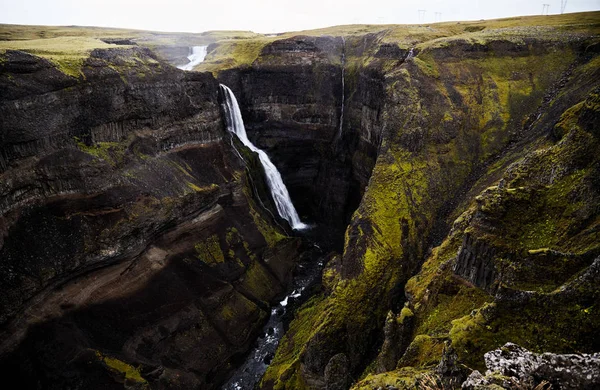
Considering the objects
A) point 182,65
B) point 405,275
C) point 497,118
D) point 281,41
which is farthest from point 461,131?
point 182,65

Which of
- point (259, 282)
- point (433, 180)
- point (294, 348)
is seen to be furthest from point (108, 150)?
point (433, 180)

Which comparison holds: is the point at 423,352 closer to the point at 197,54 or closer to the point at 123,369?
the point at 123,369

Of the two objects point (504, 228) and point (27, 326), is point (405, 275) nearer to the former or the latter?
point (504, 228)

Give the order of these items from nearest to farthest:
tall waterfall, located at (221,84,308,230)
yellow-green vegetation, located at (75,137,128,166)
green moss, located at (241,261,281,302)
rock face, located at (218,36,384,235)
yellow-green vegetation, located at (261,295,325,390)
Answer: yellow-green vegetation, located at (261,295,325,390) < yellow-green vegetation, located at (75,137,128,166) < green moss, located at (241,261,281,302) < tall waterfall, located at (221,84,308,230) < rock face, located at (218,36,384,235)

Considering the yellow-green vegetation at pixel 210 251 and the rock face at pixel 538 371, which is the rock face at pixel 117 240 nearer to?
the yellow-green vegetation at pixel 210 251

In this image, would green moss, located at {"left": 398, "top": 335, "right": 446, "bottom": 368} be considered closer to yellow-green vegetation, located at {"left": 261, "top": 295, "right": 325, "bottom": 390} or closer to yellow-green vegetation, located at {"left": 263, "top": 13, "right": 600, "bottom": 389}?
yellow-green vegetation, located at {"left": 263, "top": 13, "right": 600, "bottom": 389}

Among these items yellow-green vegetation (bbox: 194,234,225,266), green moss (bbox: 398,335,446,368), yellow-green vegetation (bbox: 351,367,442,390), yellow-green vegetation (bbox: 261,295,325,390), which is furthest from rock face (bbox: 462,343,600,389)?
yellow-green vegetation (bbox: 194,234,225,266)
